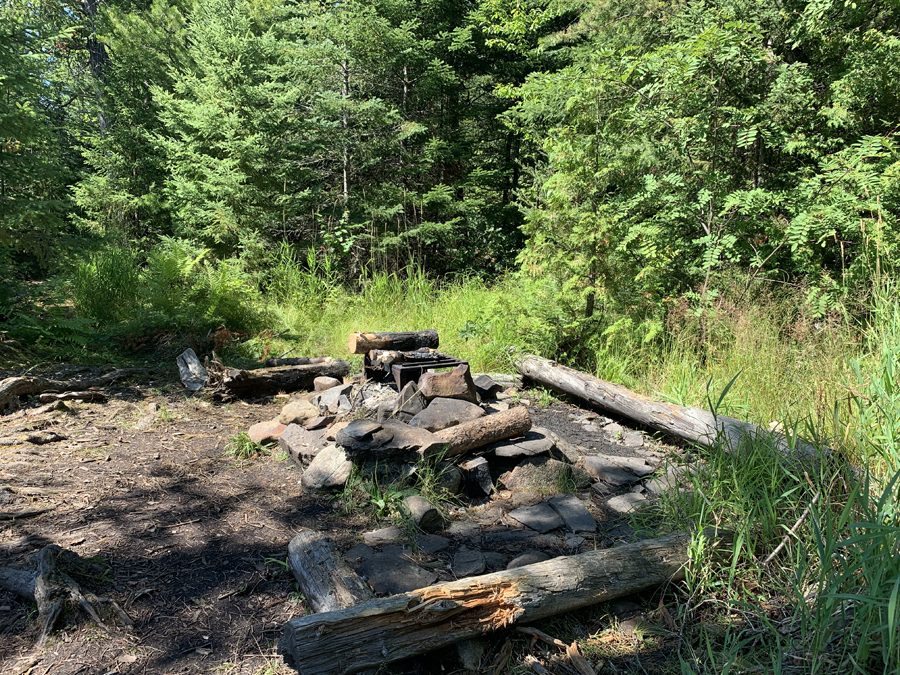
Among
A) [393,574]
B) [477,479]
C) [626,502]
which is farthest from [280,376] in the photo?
[626,502]

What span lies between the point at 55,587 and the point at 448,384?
113 inches

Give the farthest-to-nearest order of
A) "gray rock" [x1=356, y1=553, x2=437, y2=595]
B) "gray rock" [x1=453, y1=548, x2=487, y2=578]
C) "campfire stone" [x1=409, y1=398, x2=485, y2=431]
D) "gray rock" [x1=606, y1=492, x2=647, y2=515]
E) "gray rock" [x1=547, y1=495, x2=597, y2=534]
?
"campfire stone" [x1=409, y1=398, x2=485, y2=431], "gray rock" [x1=606, y1=492, x2=647, y2=515], "gray rock" [x1=547, y1=495, x2=597, y2=534], "gray rock" [x1=453, y1=548, x2=487, y2=578], "gray rock" [x1=356, y1=553, x2=437, y2=595]

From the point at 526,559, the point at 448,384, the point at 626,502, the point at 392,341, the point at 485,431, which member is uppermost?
the point at 392,341

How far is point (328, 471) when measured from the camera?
3.67 meters

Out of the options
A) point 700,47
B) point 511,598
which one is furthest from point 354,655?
point 700,47

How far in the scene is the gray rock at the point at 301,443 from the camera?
405cm

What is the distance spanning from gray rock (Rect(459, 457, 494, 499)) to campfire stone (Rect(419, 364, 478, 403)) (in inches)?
35.7

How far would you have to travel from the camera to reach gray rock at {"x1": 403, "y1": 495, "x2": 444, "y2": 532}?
3.13 m

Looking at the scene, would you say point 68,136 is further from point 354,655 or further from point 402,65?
point 354,655

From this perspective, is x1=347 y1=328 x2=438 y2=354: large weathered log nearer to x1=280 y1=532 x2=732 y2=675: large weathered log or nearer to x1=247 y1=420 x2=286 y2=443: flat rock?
x1=247 y1=420 x2=286 y2=443: flat rock

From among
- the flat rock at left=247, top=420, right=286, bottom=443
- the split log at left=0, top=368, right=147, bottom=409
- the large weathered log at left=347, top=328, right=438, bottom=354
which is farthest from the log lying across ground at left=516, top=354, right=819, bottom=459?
the split log at left=0, top=368, right=147, bottom=409

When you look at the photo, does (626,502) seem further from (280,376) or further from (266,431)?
(280,376)

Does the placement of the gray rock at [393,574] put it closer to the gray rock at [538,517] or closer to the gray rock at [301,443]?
the gray rock at [538,517]

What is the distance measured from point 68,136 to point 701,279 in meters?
17.5
